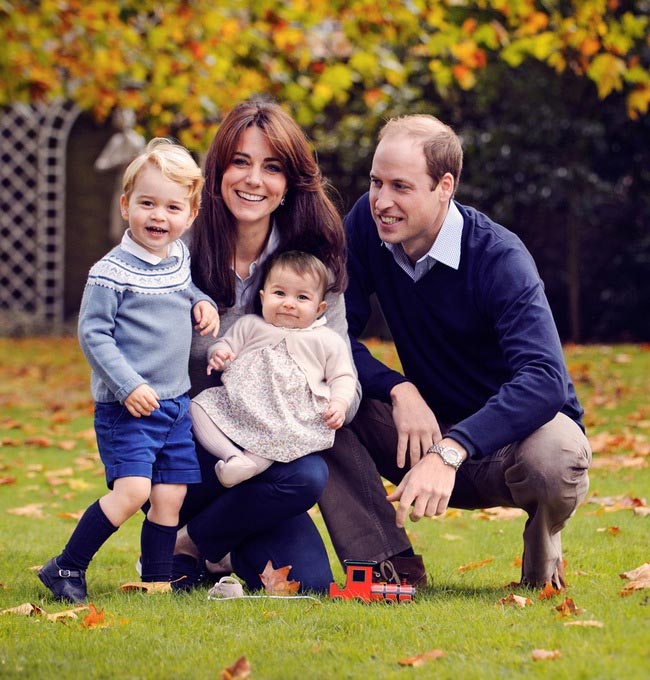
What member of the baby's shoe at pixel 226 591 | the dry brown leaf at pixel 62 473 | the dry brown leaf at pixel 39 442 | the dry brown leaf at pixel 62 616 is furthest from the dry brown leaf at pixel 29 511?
the dry brown leaf at pixel 62 616

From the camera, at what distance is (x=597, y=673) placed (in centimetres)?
260

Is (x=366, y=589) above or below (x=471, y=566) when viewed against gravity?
above

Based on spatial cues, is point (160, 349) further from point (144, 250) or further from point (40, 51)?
point (40, 51)

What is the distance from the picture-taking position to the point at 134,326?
11.9ft

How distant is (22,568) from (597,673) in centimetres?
236

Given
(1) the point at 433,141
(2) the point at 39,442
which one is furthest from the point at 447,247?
(2) the point at 39,442

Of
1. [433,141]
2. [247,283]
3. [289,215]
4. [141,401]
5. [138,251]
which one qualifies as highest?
[433,141]

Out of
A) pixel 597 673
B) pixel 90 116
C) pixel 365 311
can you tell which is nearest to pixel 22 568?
pixel 365 311

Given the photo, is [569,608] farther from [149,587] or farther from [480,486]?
[149,587]

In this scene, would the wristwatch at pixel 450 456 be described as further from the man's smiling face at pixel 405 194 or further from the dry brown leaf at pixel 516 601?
the man's smiling face at pixel 405 194

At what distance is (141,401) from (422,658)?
1248 millimetres

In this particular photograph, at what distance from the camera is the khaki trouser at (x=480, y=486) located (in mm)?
3488

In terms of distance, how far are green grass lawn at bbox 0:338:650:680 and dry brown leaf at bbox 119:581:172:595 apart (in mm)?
63

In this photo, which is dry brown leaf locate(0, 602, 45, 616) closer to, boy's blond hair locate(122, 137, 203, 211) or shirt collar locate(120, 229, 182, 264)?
shirt collar locate(120, 229, 182, 264)
